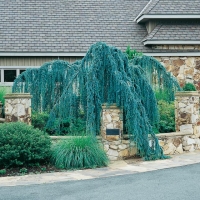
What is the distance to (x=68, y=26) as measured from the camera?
22234 mm

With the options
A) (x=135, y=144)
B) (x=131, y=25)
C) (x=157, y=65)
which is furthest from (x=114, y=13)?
(x=135, y=144)

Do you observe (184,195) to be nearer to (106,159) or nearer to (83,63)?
(106,159)

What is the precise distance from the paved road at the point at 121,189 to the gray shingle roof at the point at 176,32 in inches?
423

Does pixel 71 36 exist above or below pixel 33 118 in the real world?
above

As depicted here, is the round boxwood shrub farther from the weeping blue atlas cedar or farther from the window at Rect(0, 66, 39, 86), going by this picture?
the window at Rect(0, 66, 39, 86)

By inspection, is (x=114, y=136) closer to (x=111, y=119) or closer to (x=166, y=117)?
(x=111, y=119)

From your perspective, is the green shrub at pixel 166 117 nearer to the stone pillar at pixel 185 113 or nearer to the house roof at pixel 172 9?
the stone pillar at pixel 185 113

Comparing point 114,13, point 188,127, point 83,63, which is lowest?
point 188,127

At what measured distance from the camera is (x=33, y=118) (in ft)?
44.6

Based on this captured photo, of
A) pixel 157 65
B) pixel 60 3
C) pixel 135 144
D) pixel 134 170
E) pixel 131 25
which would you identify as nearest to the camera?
pixel 134 170

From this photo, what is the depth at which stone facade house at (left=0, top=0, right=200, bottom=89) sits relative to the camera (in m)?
20.2

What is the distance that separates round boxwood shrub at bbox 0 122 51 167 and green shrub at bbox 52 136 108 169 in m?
0.33

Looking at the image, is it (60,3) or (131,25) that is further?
(60,3)

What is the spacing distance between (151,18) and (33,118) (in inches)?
369
